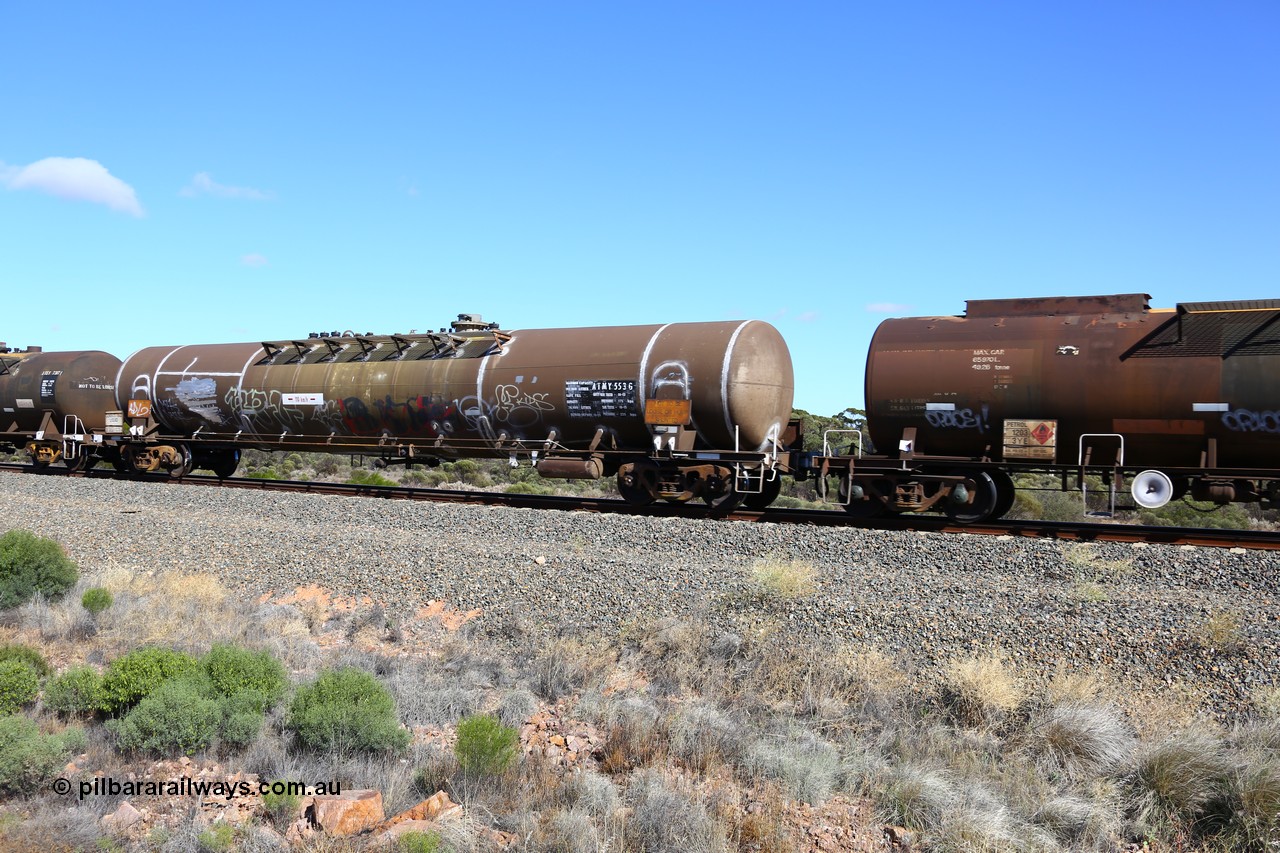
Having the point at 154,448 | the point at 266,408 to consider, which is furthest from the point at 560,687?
the point at 154,448

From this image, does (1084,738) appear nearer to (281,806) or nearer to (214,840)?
(281,806)

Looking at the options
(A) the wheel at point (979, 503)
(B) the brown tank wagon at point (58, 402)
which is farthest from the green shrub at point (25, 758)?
(B) the brown tank wagon at point (58, 402)

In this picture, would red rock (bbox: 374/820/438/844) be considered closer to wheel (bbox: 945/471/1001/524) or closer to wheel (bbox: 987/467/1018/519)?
wheel (bbox: 945/471/1001/524)

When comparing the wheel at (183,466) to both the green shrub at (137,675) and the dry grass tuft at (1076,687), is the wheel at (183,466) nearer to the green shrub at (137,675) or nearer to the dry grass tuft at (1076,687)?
the green shrub at (137,675)

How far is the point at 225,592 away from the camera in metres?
12.5

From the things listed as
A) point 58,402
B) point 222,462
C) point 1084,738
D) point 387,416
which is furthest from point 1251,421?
point 58,402

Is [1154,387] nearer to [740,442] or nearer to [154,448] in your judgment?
[740,442]

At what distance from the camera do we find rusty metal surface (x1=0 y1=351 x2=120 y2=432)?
25.5m

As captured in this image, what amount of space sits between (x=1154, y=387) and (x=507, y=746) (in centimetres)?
1090

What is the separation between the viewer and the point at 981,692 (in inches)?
319

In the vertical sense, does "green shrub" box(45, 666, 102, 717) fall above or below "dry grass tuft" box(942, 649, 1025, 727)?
below

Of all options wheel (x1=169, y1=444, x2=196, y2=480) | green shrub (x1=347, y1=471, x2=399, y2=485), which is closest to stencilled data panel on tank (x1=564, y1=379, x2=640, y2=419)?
green shrub (x1=347, y1=471, x2=399, y2=485)

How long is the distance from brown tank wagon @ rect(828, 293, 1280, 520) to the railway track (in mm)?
523

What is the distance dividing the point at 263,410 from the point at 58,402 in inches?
297
